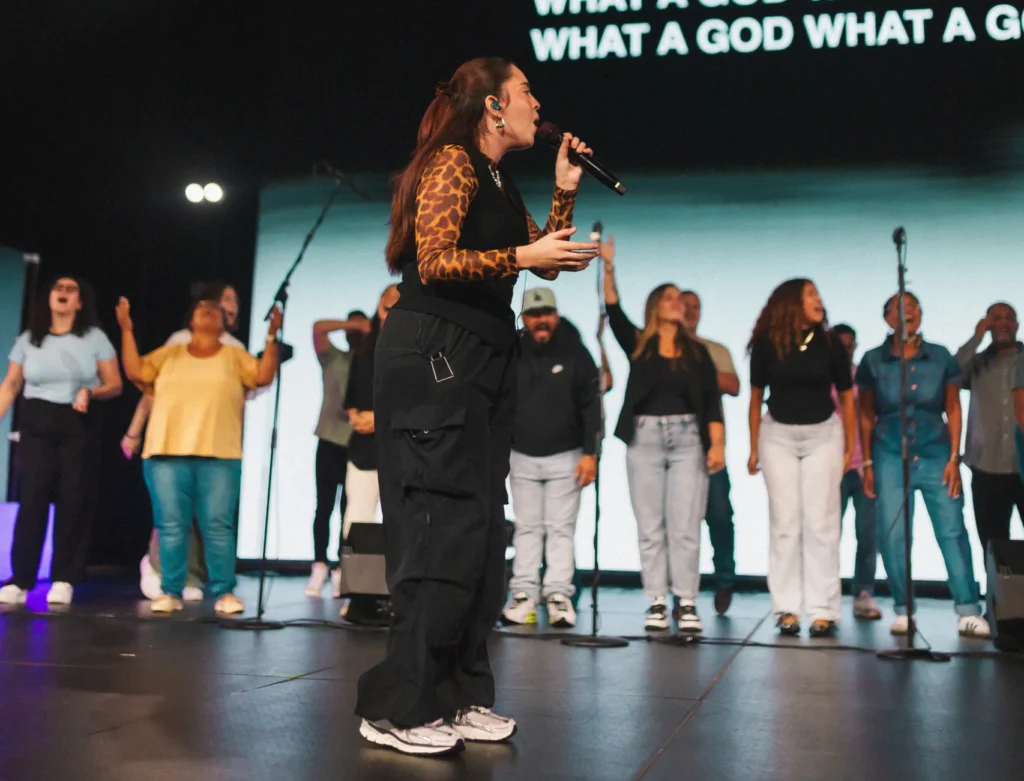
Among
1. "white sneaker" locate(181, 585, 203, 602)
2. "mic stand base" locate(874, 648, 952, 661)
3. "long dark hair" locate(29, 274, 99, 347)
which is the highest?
"long dark hair" locate(29, 274, 99, 347)

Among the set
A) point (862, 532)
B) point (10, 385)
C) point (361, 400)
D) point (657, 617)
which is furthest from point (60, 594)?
point (862, 532)

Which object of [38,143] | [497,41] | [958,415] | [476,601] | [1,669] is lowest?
[1,669]

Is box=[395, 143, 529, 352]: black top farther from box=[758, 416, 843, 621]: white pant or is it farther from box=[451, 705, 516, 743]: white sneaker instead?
box=[758, 416, 843, 621]: white pant

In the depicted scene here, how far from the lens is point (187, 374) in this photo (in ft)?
16.8

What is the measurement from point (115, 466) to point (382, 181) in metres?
2.66

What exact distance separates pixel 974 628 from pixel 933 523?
51cm

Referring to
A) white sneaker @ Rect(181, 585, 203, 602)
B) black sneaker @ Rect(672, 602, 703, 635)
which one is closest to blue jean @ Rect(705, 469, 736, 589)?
black sneaker @ Rect(672, 602, 703, 635)

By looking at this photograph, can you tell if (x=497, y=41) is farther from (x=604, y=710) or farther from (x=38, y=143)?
(x=604, y=710)

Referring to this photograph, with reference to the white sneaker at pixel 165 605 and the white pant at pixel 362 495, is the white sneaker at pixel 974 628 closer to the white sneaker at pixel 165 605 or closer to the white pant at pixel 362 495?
the white pant at pixel 362 495

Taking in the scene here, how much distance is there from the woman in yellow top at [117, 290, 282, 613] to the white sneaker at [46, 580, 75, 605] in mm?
468

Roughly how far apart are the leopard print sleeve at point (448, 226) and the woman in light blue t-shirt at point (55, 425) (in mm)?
3608

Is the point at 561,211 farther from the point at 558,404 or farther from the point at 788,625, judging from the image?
the point at 788,625

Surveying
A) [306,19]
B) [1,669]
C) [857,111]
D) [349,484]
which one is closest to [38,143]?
[306,19]

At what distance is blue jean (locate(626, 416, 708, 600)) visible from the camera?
15.9ft
